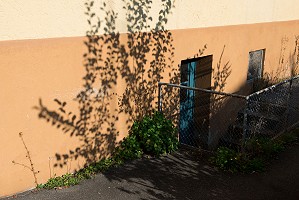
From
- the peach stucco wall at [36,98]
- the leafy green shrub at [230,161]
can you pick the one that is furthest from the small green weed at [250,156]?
the peach stucco wall at [36,98]

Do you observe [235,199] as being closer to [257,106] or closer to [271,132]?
[271,132]

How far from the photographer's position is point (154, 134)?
680 centimetres

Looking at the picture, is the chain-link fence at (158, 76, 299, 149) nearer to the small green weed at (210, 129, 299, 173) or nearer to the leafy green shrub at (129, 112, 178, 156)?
the leafy green shrub at (129, 112, 178, 156)

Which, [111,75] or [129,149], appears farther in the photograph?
[129,149]

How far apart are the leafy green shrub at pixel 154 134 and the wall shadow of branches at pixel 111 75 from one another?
0.22 m

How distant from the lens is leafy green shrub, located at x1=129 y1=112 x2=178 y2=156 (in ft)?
22.3

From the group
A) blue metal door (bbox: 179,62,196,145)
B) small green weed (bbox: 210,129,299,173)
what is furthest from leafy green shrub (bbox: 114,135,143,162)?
blue metal door (bbox: 179,62,196,145)

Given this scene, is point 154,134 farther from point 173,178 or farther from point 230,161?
point 230,161

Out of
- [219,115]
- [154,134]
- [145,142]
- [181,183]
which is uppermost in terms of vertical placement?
[154,134]

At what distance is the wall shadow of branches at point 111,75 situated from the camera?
5.77 meters

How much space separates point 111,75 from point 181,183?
2421mm

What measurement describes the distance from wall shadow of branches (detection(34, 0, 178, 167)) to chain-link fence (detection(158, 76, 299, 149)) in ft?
2.60

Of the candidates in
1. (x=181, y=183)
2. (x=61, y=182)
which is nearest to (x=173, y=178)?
(x=181, y=183)

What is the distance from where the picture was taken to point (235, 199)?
5379 mm
